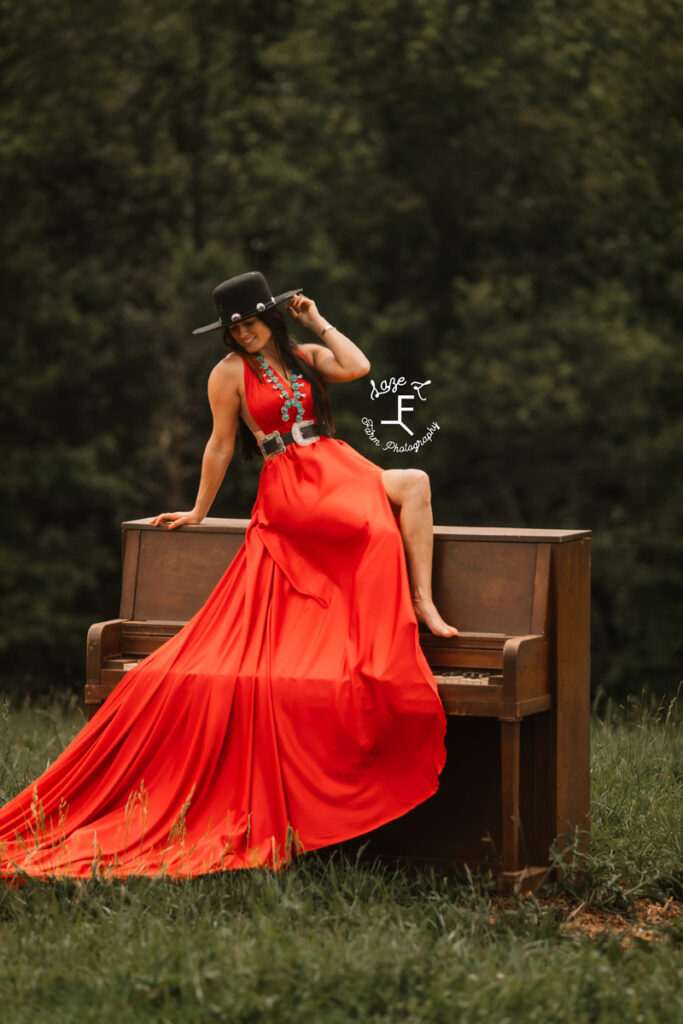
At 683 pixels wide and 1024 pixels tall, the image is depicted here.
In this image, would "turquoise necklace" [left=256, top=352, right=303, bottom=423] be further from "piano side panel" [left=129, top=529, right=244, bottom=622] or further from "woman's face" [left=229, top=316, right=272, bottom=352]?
"piano side panel" [left=129, top=529, right=244, bottom=622]

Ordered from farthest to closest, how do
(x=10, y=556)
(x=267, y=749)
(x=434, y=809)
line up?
(x=10, y=556) → (x=434, y=809) → (x=267, y=749)

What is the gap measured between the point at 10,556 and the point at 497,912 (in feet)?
37.9

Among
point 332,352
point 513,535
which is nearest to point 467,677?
point 513,535

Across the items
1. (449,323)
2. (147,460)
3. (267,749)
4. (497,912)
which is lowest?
(497,912)

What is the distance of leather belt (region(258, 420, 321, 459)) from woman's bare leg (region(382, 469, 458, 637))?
33cm

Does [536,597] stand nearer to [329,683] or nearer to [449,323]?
[329,683]

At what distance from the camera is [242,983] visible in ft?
11.6

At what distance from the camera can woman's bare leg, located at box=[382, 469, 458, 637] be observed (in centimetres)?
473

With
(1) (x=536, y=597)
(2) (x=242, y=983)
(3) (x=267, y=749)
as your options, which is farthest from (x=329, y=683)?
(2) (x=242, y=983)

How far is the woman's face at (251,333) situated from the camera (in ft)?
16.6

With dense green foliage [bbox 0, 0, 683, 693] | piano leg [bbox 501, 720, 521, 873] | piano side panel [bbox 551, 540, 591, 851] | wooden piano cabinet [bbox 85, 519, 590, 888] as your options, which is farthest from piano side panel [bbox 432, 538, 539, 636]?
dense green foliage [bbox 0, 0, 683, 693]

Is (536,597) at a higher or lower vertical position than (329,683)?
higher

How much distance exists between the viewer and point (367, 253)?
17.2 m

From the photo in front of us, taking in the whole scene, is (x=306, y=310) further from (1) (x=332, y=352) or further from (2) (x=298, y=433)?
(2) (x=298, y=433)
